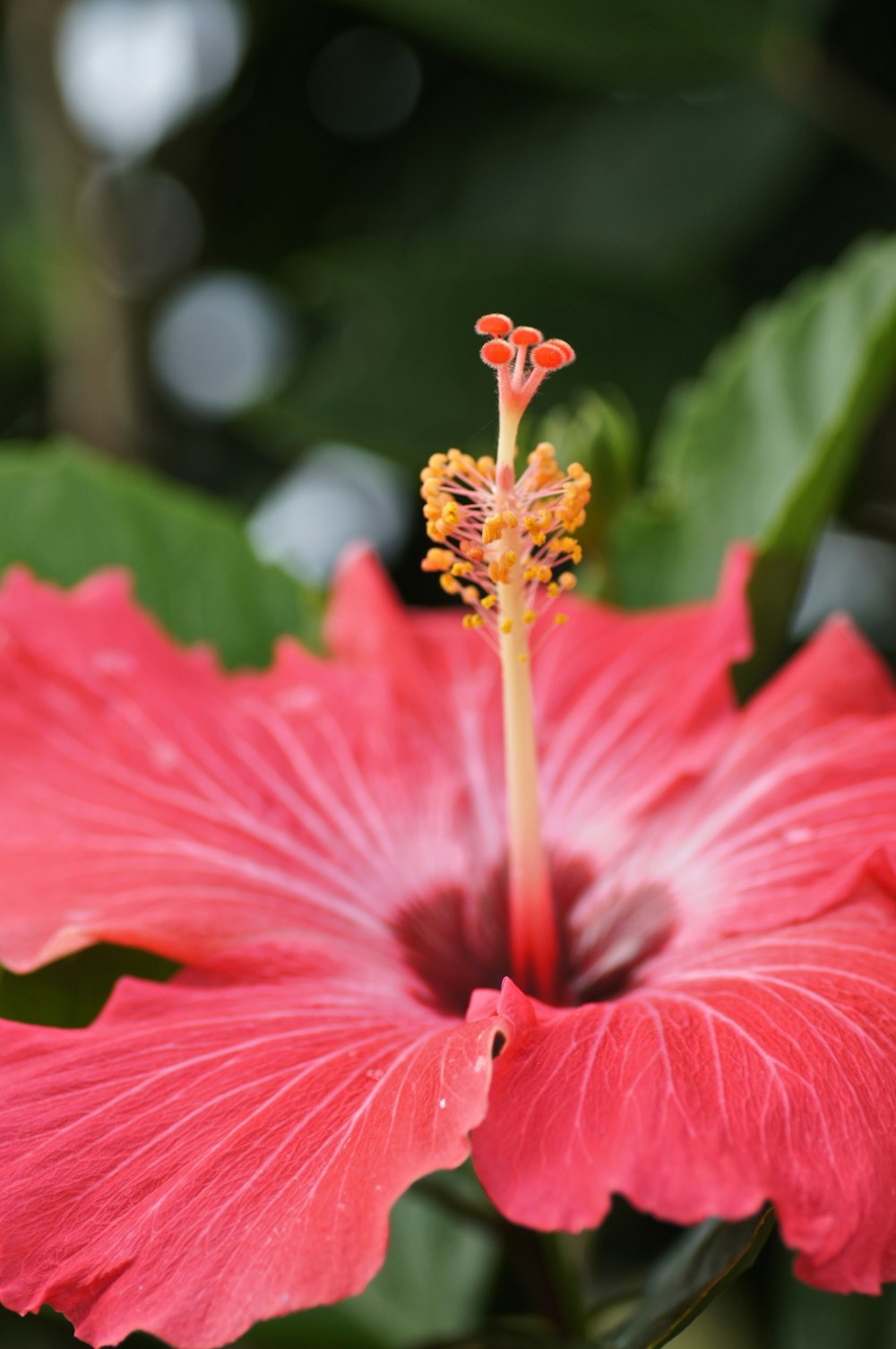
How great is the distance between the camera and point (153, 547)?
41.4 inches

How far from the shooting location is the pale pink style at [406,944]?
577 millimetres

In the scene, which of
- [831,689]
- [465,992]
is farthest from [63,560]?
[831,689]

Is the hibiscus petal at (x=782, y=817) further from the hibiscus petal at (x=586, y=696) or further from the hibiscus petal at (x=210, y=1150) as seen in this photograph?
the hibiscus petal at (x=210, y=1150)

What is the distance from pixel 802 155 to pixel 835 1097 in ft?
4.69

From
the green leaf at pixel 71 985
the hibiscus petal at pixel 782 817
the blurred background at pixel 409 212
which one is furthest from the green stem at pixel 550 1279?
the blurred background at pixel 409 212

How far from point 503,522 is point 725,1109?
0.35 m

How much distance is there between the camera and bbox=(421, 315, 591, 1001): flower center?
2.64 ft

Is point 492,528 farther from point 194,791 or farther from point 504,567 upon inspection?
point 194,791

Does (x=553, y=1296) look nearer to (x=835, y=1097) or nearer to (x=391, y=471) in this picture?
(x=835, y=1097)

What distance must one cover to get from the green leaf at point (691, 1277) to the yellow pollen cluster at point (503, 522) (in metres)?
0.33

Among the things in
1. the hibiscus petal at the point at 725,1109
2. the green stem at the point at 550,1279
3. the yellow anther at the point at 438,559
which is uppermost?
the yellow anther at the point at 438,559

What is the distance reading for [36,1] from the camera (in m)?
1.83

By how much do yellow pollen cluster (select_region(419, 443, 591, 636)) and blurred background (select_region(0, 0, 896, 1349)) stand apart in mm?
498

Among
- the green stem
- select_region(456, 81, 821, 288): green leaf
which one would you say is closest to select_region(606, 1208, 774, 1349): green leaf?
the green stem
